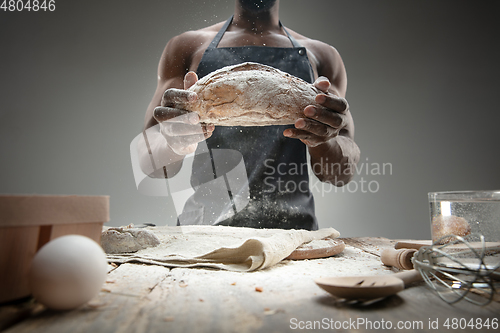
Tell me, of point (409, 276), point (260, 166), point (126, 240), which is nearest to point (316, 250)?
point (409, 276)

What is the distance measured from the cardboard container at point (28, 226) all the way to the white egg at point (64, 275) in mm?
53

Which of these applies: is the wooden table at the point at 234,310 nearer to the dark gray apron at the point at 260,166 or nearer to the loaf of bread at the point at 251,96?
the loaf of bread at the point at 251,96

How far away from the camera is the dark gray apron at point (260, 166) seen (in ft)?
5.38

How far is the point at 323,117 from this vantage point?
39.6 inches

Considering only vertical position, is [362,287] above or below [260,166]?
below

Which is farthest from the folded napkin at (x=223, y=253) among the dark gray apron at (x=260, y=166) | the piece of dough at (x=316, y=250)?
the dark gray apron at (x=260, y=166)

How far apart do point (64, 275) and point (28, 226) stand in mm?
121

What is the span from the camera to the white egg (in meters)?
0.44

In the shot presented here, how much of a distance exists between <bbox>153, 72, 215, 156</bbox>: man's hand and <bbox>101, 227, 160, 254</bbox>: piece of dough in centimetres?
38

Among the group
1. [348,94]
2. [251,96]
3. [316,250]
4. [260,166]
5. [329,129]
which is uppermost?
[348,94]

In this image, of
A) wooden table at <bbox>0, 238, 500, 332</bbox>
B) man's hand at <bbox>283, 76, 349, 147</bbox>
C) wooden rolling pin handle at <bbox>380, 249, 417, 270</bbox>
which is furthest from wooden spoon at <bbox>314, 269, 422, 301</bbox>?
man's hand at <bbox>283, 76, 349, 147</bbox>

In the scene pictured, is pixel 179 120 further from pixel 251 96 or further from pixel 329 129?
pixel 329 129

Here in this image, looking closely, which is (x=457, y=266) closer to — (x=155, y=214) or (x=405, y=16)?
(x=155, y=214)

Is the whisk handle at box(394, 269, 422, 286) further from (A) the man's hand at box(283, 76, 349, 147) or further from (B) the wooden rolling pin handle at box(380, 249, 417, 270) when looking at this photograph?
(A) the man's hand at box(283, 76, 349, 147)
